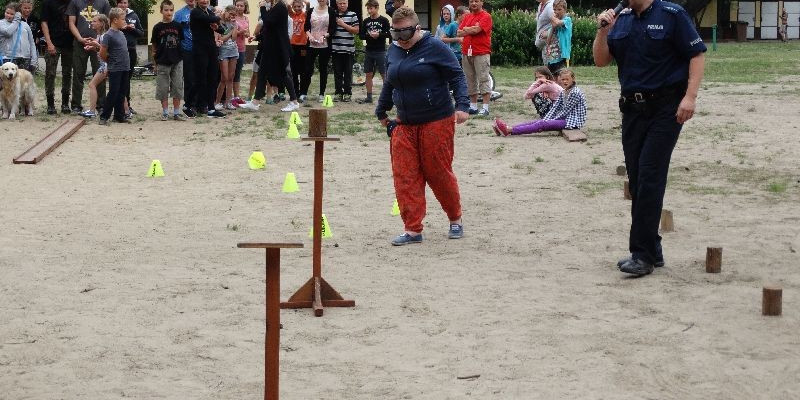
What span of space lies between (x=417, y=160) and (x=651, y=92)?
6.95ft

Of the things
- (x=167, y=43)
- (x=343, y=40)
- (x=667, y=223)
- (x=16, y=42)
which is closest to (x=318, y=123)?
(x=667, y=223)

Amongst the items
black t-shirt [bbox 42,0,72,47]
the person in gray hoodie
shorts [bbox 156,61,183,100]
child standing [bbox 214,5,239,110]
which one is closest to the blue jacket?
shorts [bbox 156,61,183,100]

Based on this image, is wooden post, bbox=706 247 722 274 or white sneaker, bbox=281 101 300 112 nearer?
wooden post, bbox=706 247 722 274

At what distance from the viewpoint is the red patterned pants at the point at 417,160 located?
31.1ft

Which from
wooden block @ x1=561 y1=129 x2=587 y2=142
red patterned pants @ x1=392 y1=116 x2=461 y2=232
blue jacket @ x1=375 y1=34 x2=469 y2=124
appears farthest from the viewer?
wooden block @ x1=561 y1=129 x2=587 y2=142

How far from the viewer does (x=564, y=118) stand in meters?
15.9

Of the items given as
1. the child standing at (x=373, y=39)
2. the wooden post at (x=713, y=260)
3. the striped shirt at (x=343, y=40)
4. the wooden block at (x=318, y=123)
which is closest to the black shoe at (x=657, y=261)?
the wooden post at (x=713, y=260)

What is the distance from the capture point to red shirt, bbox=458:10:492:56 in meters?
18.0

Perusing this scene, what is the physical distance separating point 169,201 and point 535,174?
3.83 meters

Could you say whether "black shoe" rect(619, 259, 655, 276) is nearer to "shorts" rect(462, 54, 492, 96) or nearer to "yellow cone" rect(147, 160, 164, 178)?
"yellow cone" rect(147, 160, 164, 178)

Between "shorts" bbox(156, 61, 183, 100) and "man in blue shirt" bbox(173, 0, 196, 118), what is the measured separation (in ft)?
0.47

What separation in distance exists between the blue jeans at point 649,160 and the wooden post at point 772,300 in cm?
126

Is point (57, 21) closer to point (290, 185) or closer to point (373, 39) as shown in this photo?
point (373, 39)

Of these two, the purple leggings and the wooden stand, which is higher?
the wooden stand
